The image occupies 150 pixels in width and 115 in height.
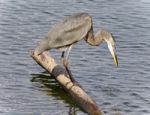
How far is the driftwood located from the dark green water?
313 mm

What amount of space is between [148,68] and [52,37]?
3037 mm

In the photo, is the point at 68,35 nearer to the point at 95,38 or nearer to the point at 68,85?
the point at 95,38

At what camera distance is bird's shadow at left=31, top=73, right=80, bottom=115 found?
13.9m

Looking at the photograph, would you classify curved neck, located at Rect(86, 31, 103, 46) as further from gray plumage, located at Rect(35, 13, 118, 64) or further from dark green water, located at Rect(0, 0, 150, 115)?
dark green water, located at Rect(0, 0, 150, 115)

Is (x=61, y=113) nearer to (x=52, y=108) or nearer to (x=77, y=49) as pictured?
(x=52, y=108)

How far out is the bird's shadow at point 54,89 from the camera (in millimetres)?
13936

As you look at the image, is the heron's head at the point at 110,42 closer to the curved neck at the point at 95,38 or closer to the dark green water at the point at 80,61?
Result: the curved neck at the point at 95,38

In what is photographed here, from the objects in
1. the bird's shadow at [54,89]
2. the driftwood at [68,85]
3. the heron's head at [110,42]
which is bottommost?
the bird's shadow at [54,89]

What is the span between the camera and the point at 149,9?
2106cm

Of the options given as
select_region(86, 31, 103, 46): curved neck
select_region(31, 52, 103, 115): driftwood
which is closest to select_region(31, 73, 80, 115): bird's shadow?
select_region(31, 52, 103, 115): driftwood

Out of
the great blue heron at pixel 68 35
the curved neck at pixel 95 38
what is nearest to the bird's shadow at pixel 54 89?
the great blue heron at pixel 68 35

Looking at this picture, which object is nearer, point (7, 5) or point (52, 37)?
point (52, 37)

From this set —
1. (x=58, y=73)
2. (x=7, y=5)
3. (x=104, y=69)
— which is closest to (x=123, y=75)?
(x=104, y=69)

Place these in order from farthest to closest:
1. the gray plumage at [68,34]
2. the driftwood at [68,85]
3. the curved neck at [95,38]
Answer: the curved neck at [95,38]
the gray plumage at [68,34]
the driftwood at [68,85]
